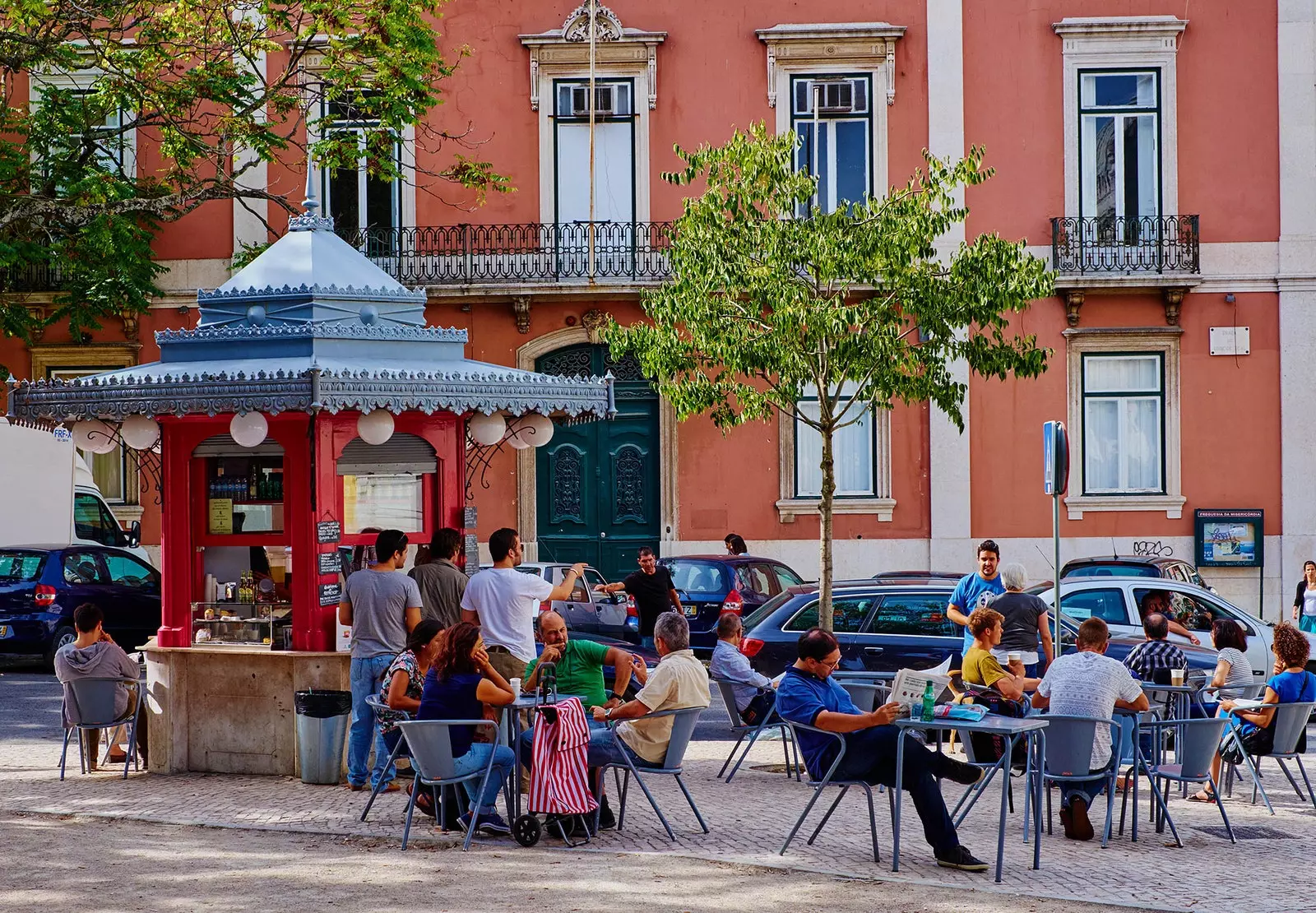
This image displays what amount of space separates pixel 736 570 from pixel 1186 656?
6.22m

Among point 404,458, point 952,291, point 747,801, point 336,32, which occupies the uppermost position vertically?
point 336,32

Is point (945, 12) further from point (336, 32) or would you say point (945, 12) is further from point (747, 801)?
point (747, 801)

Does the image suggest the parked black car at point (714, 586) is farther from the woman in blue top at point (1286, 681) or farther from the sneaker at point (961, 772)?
the sneaker at point (961, 772)

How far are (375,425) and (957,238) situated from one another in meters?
13.3

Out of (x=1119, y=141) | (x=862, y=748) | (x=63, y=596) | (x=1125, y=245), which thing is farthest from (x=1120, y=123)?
(x=862, y=748)

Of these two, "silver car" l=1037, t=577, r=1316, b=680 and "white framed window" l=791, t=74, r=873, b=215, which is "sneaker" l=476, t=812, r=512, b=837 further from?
"white framed window" l=791, t=74, r=873, b=215

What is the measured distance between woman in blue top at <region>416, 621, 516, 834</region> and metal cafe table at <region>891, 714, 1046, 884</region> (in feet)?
6.97

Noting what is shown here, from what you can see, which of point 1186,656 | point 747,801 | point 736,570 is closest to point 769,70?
→ point 736,570

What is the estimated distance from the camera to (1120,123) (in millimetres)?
22891

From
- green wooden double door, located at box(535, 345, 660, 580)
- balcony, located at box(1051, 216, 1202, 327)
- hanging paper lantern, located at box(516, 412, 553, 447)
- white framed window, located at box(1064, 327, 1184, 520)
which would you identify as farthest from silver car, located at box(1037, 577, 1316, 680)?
green wooden double door, located at box(535, 345, 660, 580)

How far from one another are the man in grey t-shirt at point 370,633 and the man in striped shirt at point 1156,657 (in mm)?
4789

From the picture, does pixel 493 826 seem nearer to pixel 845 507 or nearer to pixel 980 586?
pixel 980 586

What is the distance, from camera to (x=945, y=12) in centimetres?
2288

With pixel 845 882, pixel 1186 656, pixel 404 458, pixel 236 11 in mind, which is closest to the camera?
pixel 845 882
